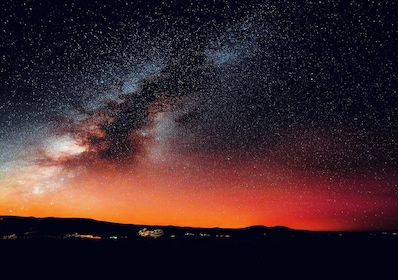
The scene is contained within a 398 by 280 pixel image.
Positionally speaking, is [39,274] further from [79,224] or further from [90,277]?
[79,224]

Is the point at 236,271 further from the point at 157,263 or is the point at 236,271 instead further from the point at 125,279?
the point at 125,279

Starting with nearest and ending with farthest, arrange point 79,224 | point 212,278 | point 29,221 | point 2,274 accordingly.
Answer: point 2,274 < point 212,278 < point 29,221 < point 79,224

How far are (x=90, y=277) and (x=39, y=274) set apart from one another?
1.63m

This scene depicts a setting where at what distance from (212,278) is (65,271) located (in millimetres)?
4908

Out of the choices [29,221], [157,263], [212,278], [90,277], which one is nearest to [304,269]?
[212,278]

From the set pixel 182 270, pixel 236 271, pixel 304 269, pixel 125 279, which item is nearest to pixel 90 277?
pixel 125 279

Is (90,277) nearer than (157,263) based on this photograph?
Yes

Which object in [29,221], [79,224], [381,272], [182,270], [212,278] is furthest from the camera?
[79,224]

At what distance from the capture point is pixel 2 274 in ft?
26.2

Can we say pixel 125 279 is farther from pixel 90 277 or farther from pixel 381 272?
pixel 381 272

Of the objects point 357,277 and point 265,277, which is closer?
point 265,277

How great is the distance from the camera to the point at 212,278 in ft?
28.7

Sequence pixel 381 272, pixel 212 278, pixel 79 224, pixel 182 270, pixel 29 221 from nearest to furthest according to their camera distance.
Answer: pixel 212 278, pixel 182 270, pixel 381 272, pixel 29 221, pixel 79 224

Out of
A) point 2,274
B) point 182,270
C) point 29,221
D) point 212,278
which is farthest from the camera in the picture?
point 29,221
